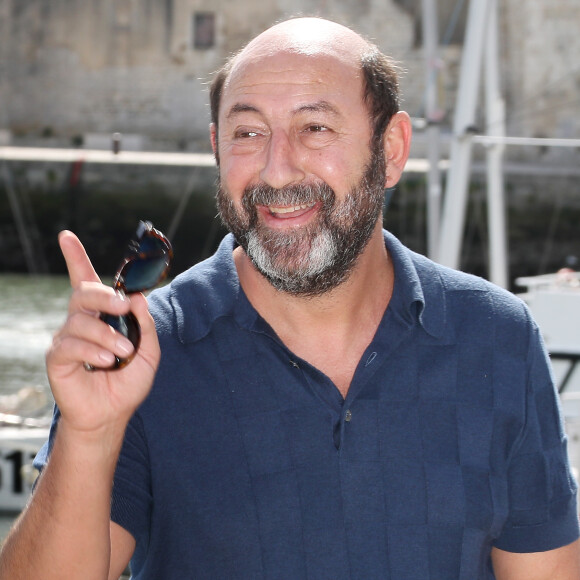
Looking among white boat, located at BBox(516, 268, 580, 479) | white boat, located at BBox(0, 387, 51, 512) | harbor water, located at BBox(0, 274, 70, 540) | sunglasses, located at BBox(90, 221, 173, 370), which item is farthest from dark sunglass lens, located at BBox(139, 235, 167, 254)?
harbor water, located at BBox(0, 274, 70, 540)

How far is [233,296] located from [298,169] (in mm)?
181

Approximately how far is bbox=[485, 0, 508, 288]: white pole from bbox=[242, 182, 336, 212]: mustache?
16.5ft

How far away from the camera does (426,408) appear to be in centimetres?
138

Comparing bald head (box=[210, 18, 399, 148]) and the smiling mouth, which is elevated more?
bald head (box=[210, 18, 399, 148])

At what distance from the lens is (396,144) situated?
5.10 ft

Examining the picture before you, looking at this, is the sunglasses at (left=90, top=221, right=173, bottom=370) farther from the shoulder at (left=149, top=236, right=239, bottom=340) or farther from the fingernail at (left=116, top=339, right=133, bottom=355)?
the shoulder at (left=149, top=236, right=239, bottom=340)

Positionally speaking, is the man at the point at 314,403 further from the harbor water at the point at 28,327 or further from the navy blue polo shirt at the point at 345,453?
the harbor water at the point at 28,327

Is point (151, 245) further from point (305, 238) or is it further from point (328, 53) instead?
point (328, 53)

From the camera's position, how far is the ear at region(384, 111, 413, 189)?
154 cm

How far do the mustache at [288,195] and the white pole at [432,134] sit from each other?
5273 mm

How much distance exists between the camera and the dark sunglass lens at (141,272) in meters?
1.16

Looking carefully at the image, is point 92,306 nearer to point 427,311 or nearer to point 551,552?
point 427,311

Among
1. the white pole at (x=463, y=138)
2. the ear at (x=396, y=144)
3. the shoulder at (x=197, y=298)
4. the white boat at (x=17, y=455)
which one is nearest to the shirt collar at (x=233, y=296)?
the shoulder at (x=197, y=298)

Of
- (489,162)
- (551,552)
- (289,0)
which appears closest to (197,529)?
(551,552)
